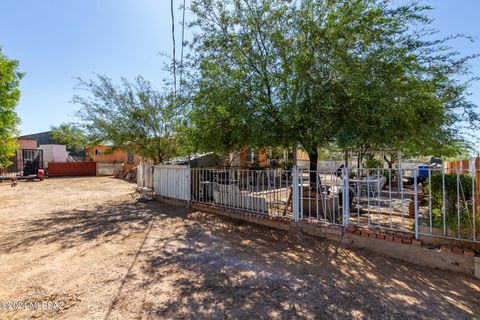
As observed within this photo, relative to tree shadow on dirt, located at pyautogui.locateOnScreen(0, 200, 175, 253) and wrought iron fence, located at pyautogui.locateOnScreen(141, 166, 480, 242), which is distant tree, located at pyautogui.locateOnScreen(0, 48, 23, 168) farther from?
wrought iron fence, located at pyautogui.locateOnScreen(141, 166, 480, 242)

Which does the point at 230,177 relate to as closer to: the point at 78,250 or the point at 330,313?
the point at 78,250

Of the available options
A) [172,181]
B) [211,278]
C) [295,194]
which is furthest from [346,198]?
[172,181]

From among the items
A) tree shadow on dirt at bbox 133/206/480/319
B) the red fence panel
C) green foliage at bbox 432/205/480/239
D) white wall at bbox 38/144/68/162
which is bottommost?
tree shadow on dirt at bbox 133/206/480/319

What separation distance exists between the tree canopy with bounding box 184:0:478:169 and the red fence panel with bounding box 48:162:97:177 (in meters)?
19.9

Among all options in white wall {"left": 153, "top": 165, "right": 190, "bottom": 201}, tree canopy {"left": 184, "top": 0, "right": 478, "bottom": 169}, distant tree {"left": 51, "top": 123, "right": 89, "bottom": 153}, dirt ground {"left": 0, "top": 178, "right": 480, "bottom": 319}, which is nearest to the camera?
dirt ground {"left": 0, "top": 178, "right": 480, "bottom": 319}

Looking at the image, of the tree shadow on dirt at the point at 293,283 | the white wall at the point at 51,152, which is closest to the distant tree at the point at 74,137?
the white wall at the point at 51,152

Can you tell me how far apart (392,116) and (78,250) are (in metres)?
6.26

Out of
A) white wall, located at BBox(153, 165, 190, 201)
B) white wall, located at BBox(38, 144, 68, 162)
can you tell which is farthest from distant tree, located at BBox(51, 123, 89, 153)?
white wall, located at BBox(153, 165, 190, 201)

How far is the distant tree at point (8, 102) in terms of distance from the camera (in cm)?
844

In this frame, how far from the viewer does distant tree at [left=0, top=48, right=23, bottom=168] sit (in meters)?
8.44

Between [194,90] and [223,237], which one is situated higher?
[194,90]

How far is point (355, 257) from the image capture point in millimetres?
4156

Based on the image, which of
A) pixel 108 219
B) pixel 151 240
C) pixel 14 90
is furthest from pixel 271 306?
pixel 14 90

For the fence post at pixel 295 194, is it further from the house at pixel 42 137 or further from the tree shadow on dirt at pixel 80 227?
the house at pixel 42 137
